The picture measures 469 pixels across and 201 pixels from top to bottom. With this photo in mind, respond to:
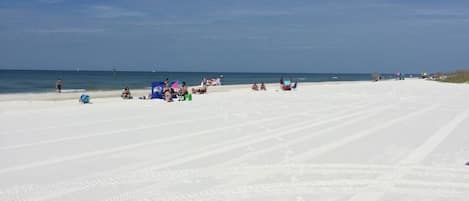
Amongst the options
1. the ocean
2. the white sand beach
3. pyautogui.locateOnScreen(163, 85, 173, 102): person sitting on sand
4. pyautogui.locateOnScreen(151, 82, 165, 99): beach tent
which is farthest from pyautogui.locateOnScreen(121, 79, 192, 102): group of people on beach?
the ocean

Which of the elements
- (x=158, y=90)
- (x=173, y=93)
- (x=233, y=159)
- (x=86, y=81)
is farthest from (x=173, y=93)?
(x=86, y=81)

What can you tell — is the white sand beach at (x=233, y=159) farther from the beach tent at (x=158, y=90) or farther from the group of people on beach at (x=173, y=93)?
the beach tent at (x=158, y=90)

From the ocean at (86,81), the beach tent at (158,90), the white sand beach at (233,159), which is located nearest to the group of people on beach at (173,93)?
the beach tent at (158,90)

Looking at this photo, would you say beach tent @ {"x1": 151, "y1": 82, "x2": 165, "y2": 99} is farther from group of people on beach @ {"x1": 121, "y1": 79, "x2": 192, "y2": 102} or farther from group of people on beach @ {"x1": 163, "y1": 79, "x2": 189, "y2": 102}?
group of people on beach @ {"x1": 163, "y1": 79, "x2": 189, "y2": 102}

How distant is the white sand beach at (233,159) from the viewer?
634 centimetres

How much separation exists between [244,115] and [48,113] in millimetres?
5469

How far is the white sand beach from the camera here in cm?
634

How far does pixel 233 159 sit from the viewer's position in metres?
8.33

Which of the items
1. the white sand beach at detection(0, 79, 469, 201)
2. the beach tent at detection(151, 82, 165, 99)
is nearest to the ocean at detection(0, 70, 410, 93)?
the beach tent at detection(151, 82, 165, 99)

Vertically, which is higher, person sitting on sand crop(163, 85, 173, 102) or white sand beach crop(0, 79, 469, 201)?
person sitting on sand crop(163, 85, 173, 102)

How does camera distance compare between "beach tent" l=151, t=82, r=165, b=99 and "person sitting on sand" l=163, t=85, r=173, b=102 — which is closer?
"person sitting on sand" l=163, t=85, r=173, b=102

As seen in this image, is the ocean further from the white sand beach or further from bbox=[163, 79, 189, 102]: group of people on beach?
the white sand beach

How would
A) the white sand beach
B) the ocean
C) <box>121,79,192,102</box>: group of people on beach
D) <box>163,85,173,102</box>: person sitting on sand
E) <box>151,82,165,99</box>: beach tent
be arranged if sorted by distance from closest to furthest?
the white sand beach, <box>163,85,173,102</box>: person sitting on sand, <box>121,79,192,102</box>: group of people on beach, <box>151,82,165,99</box>: beach tent, the ocean

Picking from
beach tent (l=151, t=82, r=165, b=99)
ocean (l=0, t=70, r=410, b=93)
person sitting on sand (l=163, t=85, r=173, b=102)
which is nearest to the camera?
person sitting on sand (l=163, t=85, r=173, b=102)
